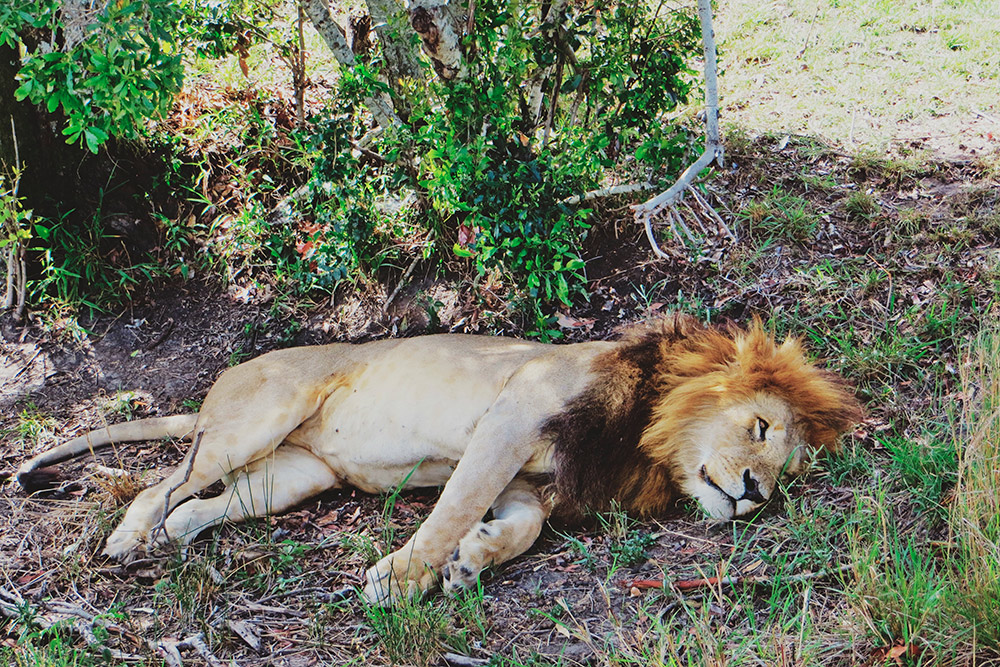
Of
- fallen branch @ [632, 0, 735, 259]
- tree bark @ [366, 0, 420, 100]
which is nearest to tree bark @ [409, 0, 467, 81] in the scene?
tree bark @ [366, 0, 420, 100]

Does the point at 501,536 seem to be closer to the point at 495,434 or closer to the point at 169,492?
the point at 495,434

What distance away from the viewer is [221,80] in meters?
5.42

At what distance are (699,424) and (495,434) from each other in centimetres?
71

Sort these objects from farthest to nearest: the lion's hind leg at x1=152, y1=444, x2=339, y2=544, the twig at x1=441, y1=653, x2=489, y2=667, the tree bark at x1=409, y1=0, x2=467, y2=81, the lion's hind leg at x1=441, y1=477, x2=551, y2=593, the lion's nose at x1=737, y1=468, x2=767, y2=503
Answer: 1. the tree bark at x1=409, y1=0, x2=467, y2=81
2. the lion's hind leg at x1=152, y1=444, x2=339, y2=544
3. the lion's nose at x1=737, y1=468, x2=767, y2=503
4. the lion's hind leg at x1=441, y1=477, x2=551, y2=593
5. the twig at x1=441, y1=653, x2=489, y2=667

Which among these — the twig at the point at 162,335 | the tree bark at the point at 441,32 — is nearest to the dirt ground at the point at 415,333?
the twig at the point at 162,335

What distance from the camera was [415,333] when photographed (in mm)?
4531

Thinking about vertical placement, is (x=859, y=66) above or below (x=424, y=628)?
above

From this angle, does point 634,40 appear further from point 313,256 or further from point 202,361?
point 202,361

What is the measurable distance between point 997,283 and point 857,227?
78cm

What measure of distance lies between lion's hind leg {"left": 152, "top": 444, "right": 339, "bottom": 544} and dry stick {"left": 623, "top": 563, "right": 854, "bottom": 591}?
1378mm

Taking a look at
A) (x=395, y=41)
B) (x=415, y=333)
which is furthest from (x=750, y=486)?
(x=395, y=41)

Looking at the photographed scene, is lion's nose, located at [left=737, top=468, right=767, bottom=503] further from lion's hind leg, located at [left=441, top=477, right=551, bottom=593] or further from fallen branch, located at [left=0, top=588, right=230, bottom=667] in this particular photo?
fallen branch, located at [left=0, top=588, right=230, bottom=667]

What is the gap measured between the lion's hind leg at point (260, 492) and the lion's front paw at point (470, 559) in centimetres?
80

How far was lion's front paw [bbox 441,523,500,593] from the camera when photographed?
280 cm
